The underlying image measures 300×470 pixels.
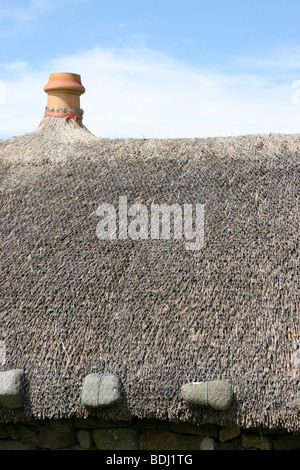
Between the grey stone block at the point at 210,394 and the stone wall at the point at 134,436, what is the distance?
19.1 inches

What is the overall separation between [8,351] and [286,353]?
2.35 metres

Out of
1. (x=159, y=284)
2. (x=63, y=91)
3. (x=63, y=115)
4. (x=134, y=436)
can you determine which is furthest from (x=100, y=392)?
(x=63, y=91)

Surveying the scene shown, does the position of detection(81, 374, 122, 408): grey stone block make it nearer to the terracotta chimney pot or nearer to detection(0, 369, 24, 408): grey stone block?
detection(0, 369, 24, 408): grey stone block

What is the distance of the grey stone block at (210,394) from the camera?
3.90 metres

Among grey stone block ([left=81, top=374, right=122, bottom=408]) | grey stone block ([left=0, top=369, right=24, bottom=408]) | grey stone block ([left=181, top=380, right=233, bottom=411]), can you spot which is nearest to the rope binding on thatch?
grey stone block ([left=0, top=369, right=24, bottom=408])

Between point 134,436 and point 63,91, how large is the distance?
4.95 metres

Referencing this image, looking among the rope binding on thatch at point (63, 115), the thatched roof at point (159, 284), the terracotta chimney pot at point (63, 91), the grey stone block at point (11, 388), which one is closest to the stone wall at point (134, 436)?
the thatched roof at point (159, 284)

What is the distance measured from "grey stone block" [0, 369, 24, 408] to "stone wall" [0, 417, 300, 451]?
18.1 inches

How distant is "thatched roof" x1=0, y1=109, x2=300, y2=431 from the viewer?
4.08m

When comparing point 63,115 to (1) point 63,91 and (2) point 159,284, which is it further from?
(2) point 159,284

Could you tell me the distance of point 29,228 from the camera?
5250 millimetres

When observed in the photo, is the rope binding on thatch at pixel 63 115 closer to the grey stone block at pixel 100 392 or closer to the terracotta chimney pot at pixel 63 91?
the terracotta chimney pot at pixel 63 91

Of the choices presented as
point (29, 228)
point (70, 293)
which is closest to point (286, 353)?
point (70, 293)
